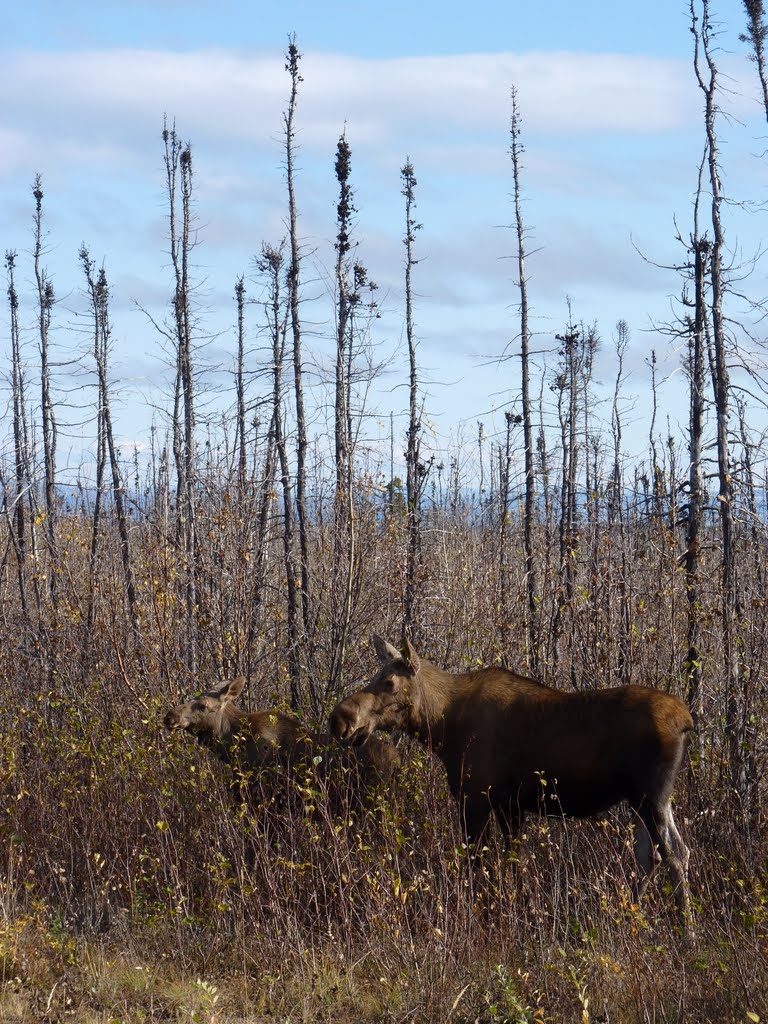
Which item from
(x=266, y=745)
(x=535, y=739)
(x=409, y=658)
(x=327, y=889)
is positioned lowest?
(x=327, y=889)

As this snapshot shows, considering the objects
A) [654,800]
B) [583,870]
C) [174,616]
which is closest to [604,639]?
[583,870]

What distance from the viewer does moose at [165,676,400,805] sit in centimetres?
951

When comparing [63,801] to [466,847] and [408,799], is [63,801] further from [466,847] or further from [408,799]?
[466,847]

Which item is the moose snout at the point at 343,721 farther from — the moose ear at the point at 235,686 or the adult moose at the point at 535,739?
the moose ear at the point at 235,686

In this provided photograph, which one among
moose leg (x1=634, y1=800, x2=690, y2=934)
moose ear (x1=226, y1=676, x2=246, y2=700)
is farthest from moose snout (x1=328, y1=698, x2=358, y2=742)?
moose leg (x1=634, y1=800, x2=690, y2=934)

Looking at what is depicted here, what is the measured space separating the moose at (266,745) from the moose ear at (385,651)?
88cm

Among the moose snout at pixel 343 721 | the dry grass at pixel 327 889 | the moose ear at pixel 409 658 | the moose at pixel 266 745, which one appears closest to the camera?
the dry grass at pixel 327 889

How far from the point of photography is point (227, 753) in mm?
10258

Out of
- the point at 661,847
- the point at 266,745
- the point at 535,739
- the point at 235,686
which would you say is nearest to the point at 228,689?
the point at 235,686

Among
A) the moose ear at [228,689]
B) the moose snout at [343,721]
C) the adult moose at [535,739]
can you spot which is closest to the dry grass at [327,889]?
the adult moose at [535,739]

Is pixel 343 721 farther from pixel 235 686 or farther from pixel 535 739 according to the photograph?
pixel 235 686

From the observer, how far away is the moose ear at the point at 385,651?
29.6 ft

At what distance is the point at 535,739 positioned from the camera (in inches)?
334

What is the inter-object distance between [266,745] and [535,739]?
249 cm
